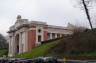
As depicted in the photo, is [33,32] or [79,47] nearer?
[79,47]

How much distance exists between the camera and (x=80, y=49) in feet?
168

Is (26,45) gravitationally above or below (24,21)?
below

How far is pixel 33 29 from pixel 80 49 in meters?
63.8

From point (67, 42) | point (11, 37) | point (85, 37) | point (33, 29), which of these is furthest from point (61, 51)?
point (11, 37)

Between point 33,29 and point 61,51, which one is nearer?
point 61,51

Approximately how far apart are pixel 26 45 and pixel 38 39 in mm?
5768

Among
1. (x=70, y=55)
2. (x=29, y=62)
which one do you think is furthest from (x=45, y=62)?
(x=70, y=55)

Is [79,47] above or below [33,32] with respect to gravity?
above

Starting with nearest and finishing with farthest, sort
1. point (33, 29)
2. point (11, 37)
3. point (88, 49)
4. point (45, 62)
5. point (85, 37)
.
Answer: point (45, 62), point (88, 49), point (85, 37), point (33, 29), point (11, 37)

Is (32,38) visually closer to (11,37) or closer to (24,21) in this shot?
(24,21)

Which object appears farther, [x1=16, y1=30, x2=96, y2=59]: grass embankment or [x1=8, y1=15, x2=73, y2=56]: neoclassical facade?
[x1=8, y1=15, x2=73, y2=56]: neoclassical facade

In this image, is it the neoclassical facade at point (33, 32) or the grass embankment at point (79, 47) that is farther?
the neoclassical facade at point (33, 32)

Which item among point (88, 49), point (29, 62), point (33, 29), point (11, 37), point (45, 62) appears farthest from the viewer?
point (11, 37)

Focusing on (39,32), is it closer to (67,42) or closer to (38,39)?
(38,39)
